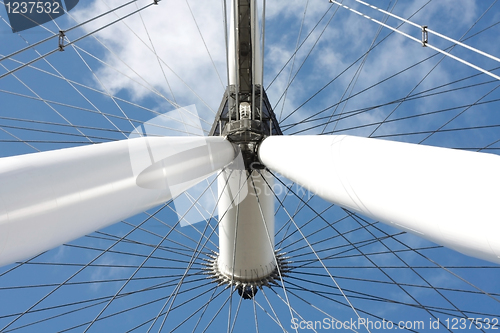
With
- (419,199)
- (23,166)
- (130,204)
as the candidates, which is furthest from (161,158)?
(419,199)

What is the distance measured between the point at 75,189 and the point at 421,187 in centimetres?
250

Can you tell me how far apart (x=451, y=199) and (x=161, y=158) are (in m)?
2.73

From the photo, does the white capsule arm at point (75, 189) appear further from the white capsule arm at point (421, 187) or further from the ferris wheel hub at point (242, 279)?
the ferris wheel hub at point (242, 279)

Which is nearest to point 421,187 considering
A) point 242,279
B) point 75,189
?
point 75,189

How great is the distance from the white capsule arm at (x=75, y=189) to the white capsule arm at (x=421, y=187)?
168cm

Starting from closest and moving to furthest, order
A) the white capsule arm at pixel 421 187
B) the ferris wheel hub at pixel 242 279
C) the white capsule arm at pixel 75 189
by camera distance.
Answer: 1. the white capsule arm at pixel 421 187
2. the white capsule arm at pixel 75 189
3. the ferris wheel hub at pixel 242 279

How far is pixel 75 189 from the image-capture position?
277 centimetres

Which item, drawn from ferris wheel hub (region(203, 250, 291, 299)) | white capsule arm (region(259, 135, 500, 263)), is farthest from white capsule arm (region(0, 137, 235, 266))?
ferris wheel hub (region(203, 250, 291, 299))

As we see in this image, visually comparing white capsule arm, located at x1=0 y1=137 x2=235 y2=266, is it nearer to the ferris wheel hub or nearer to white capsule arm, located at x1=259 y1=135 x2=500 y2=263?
white capsule arm, located at x1=259 y1=135 x2=500 y2=263

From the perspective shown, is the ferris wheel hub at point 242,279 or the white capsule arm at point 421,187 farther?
the ferris wheel hub at point 242,279

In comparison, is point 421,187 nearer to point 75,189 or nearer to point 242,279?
point 75,189

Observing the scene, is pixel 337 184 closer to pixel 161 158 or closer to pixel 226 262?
pixel 161 158

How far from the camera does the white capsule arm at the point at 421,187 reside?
1.98 meters

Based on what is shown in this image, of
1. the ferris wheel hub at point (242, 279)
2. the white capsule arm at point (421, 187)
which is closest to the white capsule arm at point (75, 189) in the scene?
the white capsule arm at point (421, 187)
